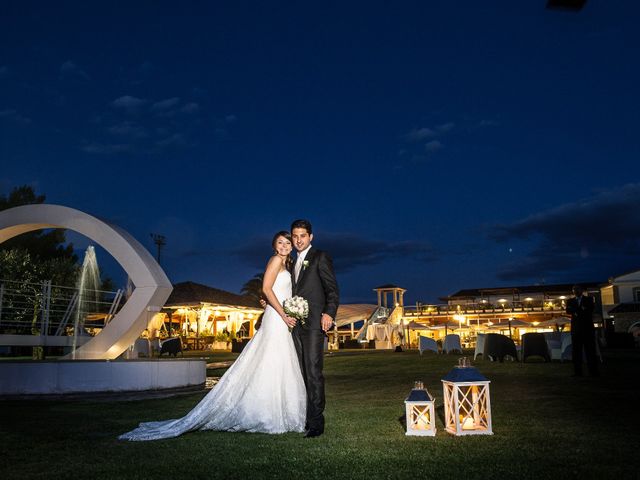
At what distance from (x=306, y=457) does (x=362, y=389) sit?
5.78 m

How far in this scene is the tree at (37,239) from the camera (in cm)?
3592

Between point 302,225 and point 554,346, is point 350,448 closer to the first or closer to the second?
point 302,225

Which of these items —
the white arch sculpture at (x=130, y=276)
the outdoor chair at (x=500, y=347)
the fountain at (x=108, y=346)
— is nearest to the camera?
the fountain at (x=108, y=346)

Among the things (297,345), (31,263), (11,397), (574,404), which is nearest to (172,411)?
(297,345)

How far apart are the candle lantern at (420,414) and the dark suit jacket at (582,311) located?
7211 mm

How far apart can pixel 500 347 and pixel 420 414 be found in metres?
13.2

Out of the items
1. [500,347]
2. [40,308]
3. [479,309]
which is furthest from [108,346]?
[479,309]

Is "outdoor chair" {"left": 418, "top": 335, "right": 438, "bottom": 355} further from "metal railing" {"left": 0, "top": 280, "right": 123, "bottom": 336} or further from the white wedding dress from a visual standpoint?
the white wedding dress

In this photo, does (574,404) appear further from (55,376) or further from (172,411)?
(55,376)

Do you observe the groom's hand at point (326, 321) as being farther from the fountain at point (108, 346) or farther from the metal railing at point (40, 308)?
the metal railing at point (40, 308)

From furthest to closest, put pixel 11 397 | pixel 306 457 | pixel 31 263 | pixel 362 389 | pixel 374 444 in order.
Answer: pixel 31 263 → pixel 362 389 → pixel 11 397 → pixel 374 444 → pixel 306 457

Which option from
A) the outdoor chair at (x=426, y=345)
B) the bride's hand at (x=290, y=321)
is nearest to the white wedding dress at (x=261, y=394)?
the bride's hand at (x=290, y=321)

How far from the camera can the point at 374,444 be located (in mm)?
4363

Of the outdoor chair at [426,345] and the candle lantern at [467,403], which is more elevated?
the candle lantern at [467,403]
